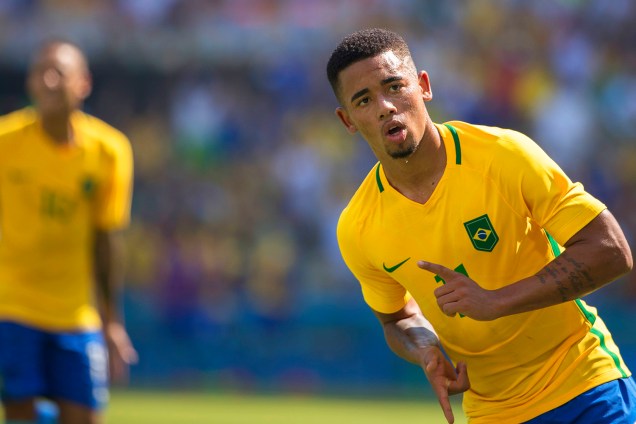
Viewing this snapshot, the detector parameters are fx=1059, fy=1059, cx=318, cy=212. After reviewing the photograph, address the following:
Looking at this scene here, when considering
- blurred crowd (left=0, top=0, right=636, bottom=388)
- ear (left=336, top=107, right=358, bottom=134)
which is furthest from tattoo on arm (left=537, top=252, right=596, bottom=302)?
blurred crowd (left=0, top=0, right=636, bottom=388)

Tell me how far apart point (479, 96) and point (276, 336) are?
4.71 meters

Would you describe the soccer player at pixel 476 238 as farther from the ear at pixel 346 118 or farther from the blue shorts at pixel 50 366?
the blue shorts at pixel 50 366

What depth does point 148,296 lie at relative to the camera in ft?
51.7

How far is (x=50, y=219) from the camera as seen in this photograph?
7473 mm

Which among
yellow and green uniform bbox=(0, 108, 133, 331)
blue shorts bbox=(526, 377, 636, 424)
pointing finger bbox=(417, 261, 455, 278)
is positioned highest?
yellow and green uniform bbox=(0, 108, 133, 331)

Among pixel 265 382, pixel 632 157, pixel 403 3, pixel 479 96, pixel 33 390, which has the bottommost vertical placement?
pixel 33 390

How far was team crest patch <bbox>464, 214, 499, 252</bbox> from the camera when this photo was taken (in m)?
4.40

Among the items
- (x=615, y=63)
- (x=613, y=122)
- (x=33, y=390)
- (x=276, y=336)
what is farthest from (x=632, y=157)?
(x=33, y=390)

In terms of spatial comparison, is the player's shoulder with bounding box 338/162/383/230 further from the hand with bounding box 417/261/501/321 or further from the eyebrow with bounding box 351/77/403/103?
the hand with bounding box 417/261/501/321

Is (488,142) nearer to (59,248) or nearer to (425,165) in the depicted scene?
(425,165)

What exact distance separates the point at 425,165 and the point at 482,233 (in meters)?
0.39

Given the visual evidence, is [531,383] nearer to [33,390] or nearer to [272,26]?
[33,390]

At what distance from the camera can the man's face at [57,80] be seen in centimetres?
732

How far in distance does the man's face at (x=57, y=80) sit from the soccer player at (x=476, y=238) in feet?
10.7
